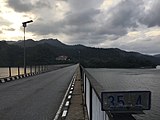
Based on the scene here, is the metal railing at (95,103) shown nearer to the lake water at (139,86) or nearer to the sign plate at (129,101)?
the sign plate at (129,101)

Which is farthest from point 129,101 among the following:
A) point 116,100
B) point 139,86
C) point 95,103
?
point 139,86

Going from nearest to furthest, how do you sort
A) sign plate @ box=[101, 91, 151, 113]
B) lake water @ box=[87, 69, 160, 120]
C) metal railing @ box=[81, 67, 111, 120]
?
1. sign plate @ box=[101, 91, 151, 113]
2. metal railing @ box=[81, 67, 111, 120]
3. lake water @ box=[87, 69, 160, 120]

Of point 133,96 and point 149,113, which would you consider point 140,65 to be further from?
point 133,96

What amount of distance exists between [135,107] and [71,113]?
24.6 feet

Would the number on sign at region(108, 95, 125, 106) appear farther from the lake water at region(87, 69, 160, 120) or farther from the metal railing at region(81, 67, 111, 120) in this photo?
the lake water at region(87, 69, 160, 120)

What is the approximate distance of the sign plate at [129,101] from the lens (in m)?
3.21

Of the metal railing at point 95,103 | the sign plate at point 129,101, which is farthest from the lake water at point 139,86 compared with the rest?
the sign plate at point 129,101

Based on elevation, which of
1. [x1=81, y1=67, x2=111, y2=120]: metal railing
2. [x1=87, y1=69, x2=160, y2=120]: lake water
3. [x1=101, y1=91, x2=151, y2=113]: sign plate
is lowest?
[x1=87, y1=69, x2=160, y2=120]: lake water

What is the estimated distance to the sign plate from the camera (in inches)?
127

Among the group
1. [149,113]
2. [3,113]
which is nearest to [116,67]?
[149,113]

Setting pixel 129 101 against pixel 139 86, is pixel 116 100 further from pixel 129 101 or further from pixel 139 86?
pixel 139 86

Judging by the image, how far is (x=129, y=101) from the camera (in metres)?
3.23

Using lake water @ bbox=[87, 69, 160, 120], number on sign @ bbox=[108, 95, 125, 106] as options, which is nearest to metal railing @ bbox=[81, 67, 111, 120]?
number on sign @ bbox=[108, 95, 125, 106]

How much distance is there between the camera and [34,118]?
397 inches
